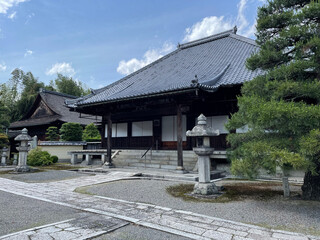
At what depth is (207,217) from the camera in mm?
4023

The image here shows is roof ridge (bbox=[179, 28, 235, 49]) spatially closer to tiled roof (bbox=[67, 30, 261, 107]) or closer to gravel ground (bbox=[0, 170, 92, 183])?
tiled roof (bbox=[67, 30, 261, 107])

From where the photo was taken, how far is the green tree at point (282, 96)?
156 inches

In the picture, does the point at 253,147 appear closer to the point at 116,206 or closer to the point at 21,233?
the point at 116,206

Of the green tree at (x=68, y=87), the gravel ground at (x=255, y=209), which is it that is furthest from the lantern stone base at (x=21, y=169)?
the green tree at (x=68, y=87)

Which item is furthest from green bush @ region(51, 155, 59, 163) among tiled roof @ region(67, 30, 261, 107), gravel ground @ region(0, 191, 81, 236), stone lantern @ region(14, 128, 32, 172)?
gravel ground @ region(0, 191, 81, 236)

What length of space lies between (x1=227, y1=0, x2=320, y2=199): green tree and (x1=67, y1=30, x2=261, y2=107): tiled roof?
3249 millimetres

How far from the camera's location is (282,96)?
468cm

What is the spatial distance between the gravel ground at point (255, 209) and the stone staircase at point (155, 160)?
403 centimetres

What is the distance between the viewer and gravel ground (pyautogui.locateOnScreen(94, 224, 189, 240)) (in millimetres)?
3193

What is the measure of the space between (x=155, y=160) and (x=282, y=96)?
753 cm

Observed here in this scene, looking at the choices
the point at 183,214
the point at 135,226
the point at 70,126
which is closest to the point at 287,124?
the point at 183,214

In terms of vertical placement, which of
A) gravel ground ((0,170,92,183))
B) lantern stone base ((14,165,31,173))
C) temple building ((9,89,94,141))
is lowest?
gravel ground ((0,170,92,183))

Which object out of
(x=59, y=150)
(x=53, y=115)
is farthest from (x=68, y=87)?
(x=59, y=150)

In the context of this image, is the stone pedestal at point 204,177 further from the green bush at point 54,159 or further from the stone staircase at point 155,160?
the green bush at point 54,159
